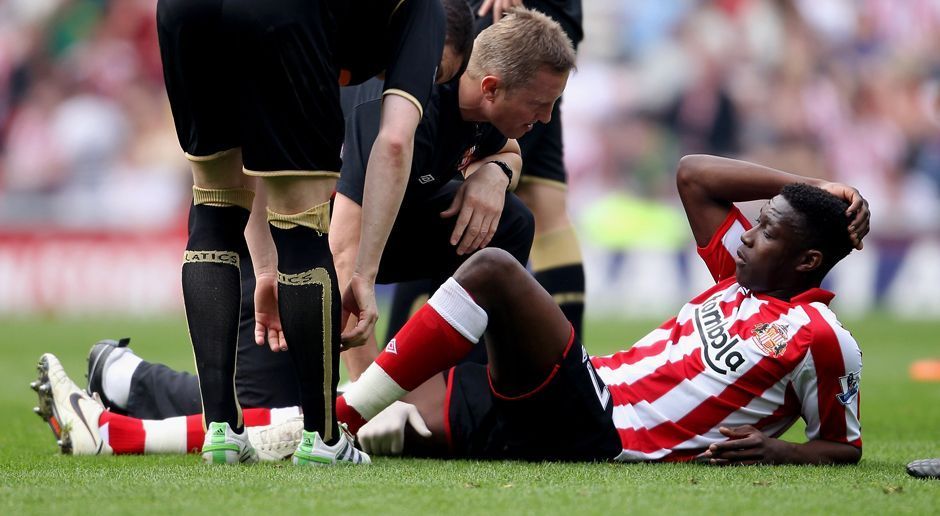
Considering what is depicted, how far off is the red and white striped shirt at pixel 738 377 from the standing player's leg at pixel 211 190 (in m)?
1.19

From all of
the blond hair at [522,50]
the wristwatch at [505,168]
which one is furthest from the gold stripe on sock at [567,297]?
the blond hair at [522,50]

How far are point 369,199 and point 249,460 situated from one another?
879 mm

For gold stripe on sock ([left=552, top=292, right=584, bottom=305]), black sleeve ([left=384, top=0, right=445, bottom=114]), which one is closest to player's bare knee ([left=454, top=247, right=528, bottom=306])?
black sleeve ([left=384, top=0, right=445, bottom=114])

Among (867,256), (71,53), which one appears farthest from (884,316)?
(71,53)

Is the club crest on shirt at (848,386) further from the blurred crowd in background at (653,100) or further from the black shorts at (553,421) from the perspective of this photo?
the blurred crowd in background at (653,100)

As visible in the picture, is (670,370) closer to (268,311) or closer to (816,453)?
(816,453)

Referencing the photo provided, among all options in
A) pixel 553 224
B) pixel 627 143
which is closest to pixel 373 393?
pixel 553 224

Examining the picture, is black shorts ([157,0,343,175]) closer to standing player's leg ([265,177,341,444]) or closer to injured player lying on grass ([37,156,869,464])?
standing player's leg ([265,177,341,444])

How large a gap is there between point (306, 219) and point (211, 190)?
385 millimetres

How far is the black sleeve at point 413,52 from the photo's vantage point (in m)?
3.41

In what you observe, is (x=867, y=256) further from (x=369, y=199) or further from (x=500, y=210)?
(x=369, y=199)

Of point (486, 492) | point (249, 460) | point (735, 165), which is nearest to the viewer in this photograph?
point (486, 492)

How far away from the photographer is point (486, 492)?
291cm

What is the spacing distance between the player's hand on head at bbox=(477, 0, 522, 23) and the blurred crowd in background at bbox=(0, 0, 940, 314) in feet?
30.9
